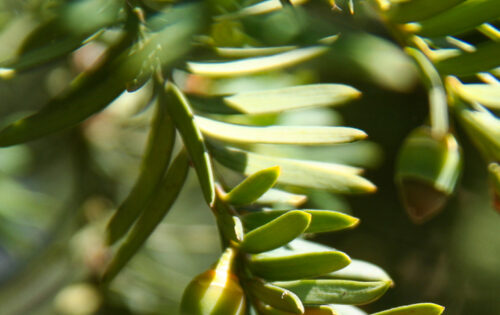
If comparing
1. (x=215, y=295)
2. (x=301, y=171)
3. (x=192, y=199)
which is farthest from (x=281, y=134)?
(x=192, y=199)

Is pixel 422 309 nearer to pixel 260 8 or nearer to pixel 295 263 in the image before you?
pixel 295 263

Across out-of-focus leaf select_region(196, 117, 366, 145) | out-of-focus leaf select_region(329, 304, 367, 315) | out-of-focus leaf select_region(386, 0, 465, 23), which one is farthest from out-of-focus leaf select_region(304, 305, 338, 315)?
out-of-focus leaf select_region(386, 0, 465, 23)

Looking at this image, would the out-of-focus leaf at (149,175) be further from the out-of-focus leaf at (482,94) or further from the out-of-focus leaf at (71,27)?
the out-of-focus leaf at (482,94)

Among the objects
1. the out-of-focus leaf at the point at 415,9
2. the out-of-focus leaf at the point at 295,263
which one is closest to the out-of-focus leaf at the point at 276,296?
the out-of-focus leaf at the point at 295,263

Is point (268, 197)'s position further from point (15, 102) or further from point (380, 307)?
point (380, 307)

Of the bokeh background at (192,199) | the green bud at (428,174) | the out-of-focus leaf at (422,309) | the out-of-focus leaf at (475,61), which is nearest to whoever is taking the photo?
the out-of-focus leaf at (422,309)

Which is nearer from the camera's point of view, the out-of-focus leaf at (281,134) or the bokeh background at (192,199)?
the out-of-focus leaf at (281,134)

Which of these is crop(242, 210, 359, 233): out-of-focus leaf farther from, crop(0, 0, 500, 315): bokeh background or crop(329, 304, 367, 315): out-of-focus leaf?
crop(0, 0, 500, 315): bokeh background
